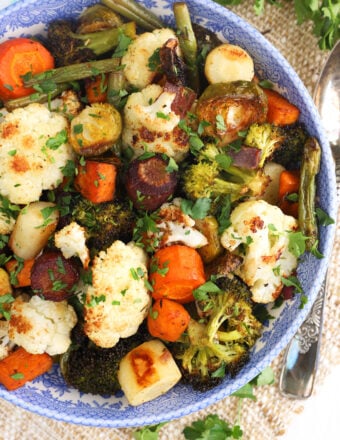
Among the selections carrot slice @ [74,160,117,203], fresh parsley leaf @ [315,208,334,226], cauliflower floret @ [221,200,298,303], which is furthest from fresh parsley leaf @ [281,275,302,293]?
carrot slice @ [74,160,117,203]

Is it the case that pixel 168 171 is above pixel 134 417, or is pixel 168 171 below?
above

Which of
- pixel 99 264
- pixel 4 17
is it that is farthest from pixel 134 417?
pixel 4 17

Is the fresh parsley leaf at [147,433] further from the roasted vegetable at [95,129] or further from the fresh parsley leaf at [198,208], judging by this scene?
the roasted vegetable at [95,129]

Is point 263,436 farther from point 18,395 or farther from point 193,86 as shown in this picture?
point 193,86

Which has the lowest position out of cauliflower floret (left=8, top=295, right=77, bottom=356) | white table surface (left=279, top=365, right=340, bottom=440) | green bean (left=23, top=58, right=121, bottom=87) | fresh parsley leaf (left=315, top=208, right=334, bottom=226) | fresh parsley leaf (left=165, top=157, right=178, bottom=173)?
white table surface (left=279, top=365, right=340, bottom=440)

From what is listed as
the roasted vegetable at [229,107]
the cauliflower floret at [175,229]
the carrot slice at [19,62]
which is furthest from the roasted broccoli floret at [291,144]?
the carrot slice at [19,62]

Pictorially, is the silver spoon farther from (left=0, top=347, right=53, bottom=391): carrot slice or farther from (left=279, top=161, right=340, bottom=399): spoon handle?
(left=0, top=347, right=53, bottom=391): carrot slice
